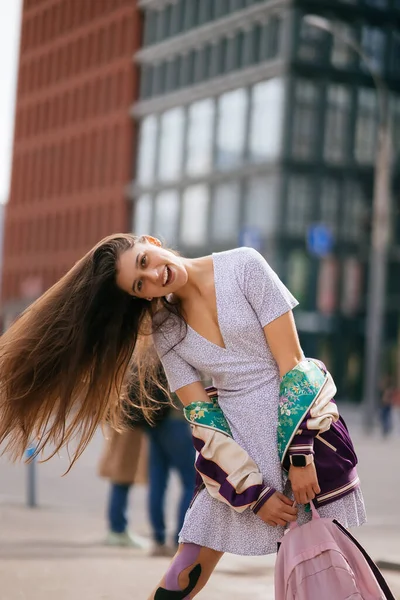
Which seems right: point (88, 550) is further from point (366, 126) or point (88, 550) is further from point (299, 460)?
point (366, 126)

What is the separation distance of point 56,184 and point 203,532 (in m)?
71.0

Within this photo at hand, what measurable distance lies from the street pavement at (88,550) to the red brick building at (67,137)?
53376 millimetres

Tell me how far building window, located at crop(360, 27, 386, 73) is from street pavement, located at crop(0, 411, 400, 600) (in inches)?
1647

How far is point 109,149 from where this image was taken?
6806 centimetres

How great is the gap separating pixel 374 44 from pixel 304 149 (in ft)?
18.2

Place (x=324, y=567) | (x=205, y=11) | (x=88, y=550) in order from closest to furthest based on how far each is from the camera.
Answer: (x=324, y=567), (x=88, y=550), (x=205, y=11)

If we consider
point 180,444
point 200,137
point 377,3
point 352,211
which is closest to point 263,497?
point 180,444

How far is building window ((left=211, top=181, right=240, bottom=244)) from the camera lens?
56.3 meters

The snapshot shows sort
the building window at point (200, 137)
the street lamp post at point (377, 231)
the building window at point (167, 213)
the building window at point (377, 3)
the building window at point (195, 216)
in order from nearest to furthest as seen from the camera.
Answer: the street lamp post at point (377, 231), the building window at point (377, 3), the building window at point (195, 216), the building window at point (200, 137), the building window at point (167, 213)

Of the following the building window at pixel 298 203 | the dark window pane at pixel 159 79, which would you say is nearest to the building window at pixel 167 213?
the dark window pane at pixel 159 79

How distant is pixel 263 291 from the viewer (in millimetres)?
4152

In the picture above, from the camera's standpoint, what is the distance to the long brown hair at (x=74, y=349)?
4164 millimetres

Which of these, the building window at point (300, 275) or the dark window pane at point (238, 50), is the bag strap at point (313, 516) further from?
the dark window pane at point (238, 50)

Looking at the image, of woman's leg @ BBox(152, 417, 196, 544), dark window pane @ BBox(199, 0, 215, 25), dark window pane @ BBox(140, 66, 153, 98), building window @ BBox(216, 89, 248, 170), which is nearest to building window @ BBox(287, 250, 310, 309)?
building window @ BBox(216, 89, 248, 170)
